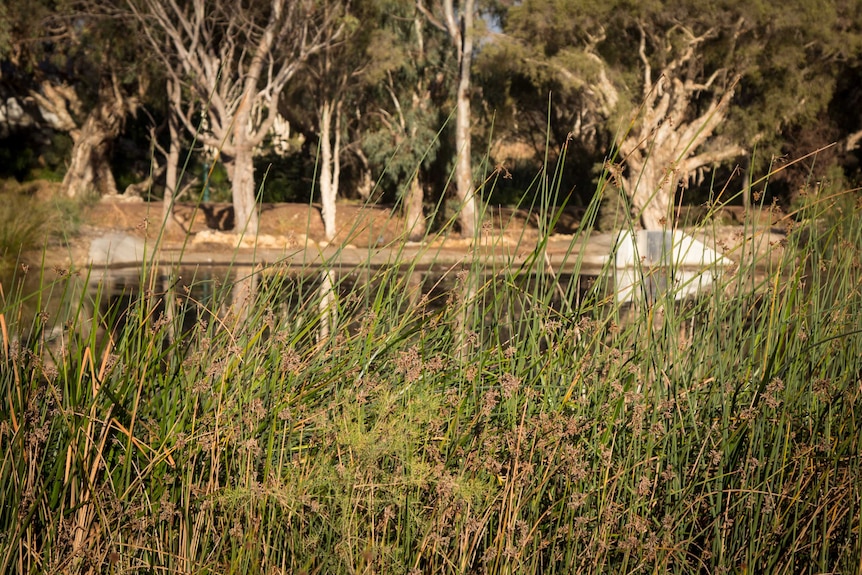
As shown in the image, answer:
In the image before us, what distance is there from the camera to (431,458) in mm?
2256

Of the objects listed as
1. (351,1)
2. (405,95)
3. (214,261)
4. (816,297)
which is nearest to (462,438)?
(816,297)

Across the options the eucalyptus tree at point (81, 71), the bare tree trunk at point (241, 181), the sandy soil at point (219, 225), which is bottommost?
the sandy soil at point (219, 225)

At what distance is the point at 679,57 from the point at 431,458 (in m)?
20.8

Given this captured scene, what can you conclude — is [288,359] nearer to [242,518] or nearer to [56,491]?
[242,518]

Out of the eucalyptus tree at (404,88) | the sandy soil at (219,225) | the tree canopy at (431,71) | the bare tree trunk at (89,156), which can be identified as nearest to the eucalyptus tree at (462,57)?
the tree canopy at (431,71)

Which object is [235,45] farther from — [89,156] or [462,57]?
[89,156]

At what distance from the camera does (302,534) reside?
6.82 feet

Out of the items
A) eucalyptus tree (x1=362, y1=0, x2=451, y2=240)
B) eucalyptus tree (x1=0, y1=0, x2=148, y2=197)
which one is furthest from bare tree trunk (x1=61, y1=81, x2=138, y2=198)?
eucalyptus tree (x1=362, y1=0, x2=451, y2=240)

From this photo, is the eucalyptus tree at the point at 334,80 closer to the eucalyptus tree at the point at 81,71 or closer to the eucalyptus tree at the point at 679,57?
the eucalyptus tree at the point at 679,57

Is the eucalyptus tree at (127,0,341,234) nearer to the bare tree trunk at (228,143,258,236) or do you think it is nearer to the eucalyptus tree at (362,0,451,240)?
the bare tree trunk at (228,143,258,236)

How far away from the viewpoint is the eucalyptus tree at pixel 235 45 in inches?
719

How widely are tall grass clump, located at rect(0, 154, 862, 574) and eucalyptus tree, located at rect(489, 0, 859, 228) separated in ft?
59.3

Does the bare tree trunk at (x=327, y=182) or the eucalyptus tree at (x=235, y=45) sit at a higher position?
the eucalyptus tree at (x=235, y=45)

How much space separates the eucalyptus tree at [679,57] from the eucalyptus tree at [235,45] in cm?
469
